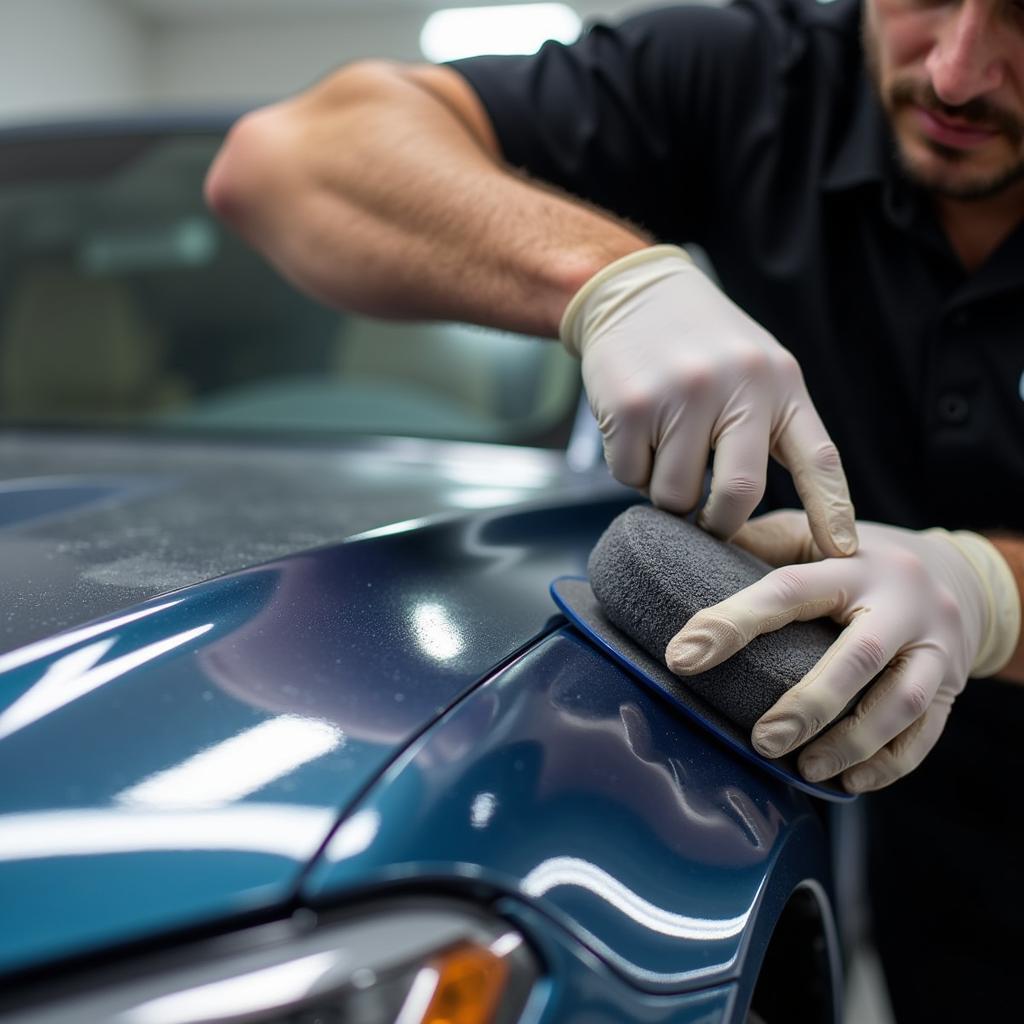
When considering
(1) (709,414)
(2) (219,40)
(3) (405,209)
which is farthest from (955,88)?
(2) (219,40)

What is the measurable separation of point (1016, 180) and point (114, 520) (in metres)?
0.95

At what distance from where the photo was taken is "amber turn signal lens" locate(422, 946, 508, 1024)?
1.57ft

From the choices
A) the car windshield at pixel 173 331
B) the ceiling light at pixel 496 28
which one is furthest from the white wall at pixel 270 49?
the car windshield at pixel 173 331

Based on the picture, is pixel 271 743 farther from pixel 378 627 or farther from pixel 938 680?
pixel 938 680

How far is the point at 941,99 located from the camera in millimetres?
1071

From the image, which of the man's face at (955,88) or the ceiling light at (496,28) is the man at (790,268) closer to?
the man's face at (955,88)

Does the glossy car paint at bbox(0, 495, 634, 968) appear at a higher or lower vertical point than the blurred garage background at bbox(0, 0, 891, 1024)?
higher

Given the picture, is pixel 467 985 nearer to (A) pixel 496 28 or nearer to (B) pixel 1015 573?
(B) pixel 1015 573

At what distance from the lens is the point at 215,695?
0.57m

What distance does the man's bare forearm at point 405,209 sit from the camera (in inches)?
42.4

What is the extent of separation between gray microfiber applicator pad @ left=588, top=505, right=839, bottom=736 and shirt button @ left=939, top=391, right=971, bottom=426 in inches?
20.8

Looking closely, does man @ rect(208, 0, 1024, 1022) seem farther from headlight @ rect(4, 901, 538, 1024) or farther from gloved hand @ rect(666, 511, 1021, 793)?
headlight @ rect(4, 901, 538, 1024)

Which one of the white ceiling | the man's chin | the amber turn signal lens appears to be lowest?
the white ceiling

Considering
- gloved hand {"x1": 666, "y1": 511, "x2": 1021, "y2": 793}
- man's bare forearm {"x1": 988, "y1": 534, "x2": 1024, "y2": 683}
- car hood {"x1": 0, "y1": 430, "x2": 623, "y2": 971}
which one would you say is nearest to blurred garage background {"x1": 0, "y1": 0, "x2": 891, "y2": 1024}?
man's bare forearm {"x1": 988, "y1": 534, "x2": 1024, "y2": 683}
